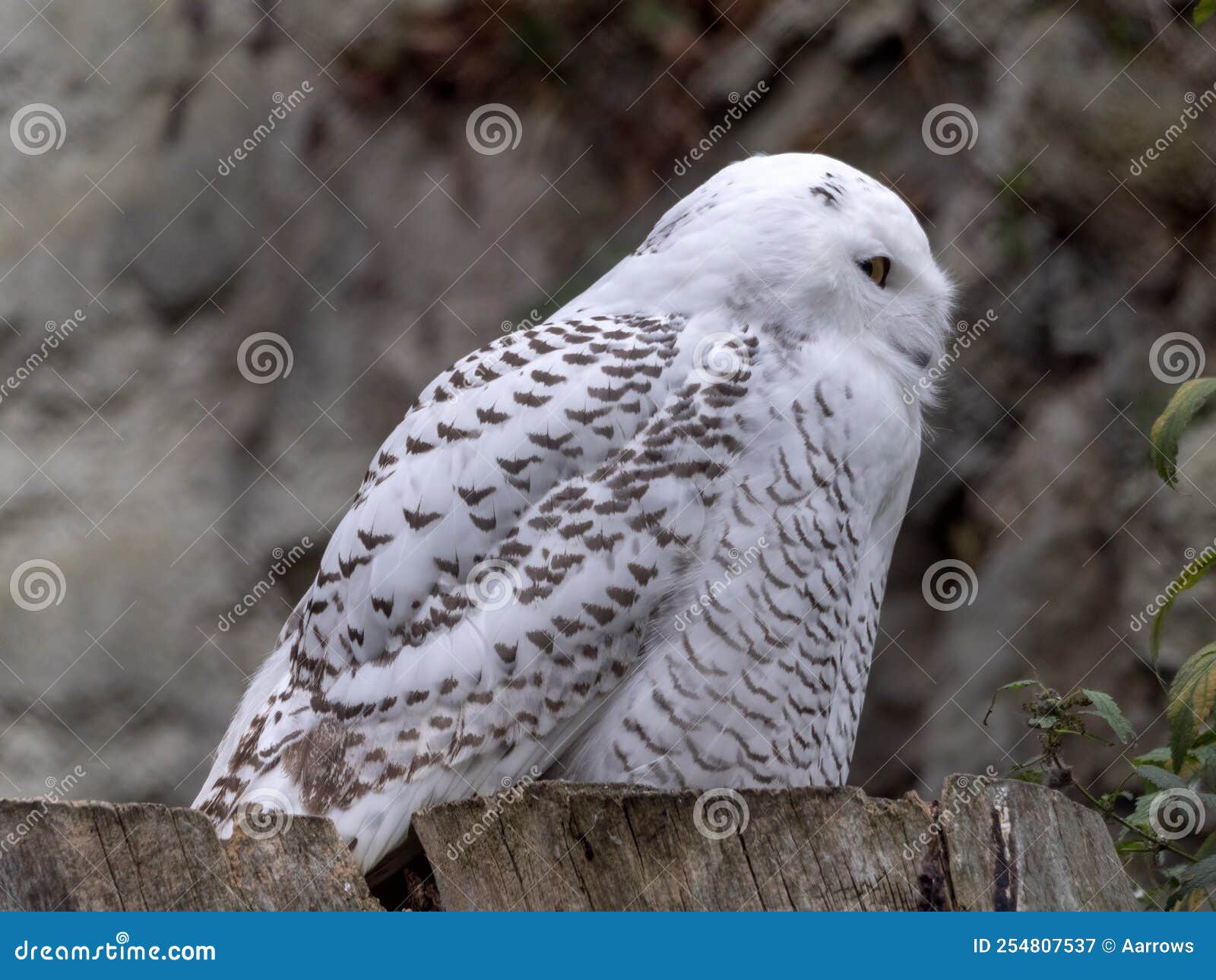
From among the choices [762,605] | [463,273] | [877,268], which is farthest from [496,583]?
[463,273]

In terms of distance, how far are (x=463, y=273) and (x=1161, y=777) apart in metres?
3.44

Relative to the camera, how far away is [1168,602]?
6.48 ft

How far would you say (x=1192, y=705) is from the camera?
1.87 m

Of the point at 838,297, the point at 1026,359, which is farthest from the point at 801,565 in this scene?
the point at 1026,359

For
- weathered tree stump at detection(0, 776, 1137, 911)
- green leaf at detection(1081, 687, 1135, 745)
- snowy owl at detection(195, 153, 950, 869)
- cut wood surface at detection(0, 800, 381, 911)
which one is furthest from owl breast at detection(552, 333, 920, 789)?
cut wood surface at detection(0, 800, 381, 911)

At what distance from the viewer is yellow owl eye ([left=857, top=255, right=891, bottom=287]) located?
254 centimetres

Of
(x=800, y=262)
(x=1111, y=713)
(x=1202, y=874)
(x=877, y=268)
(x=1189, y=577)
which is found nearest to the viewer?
(x=1202, y=874)

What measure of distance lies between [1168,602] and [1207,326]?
2757mm

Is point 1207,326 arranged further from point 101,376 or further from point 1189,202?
point 101,376

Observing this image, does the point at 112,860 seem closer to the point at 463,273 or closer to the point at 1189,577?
the point at 1189,577

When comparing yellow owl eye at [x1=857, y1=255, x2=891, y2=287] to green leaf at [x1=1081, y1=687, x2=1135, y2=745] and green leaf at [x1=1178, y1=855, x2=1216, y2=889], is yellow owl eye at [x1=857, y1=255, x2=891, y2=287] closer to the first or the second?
green leaf at [x1=1081, y1=687, x2=1135, y2=745]

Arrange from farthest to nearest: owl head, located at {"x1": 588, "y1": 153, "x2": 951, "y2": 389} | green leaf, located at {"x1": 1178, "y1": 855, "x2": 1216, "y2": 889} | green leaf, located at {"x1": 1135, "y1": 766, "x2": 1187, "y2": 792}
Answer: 1. owl head, located at {"x1": 588, "y1": 153, "x2": 951, "y2": 389}
2. green leaf, located at {"x1": 1135, "y1": 766, "x2": 1187, "y2": 792}
3. green leaf, located at {"x1": 1178, "y1": 855, "x2": 1216, "y2": 889}

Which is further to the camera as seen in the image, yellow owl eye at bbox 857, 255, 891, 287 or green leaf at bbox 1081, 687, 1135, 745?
yellow owl eye at bbox 857, 255, 891, 287

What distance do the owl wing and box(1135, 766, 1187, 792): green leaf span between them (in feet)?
2.76
